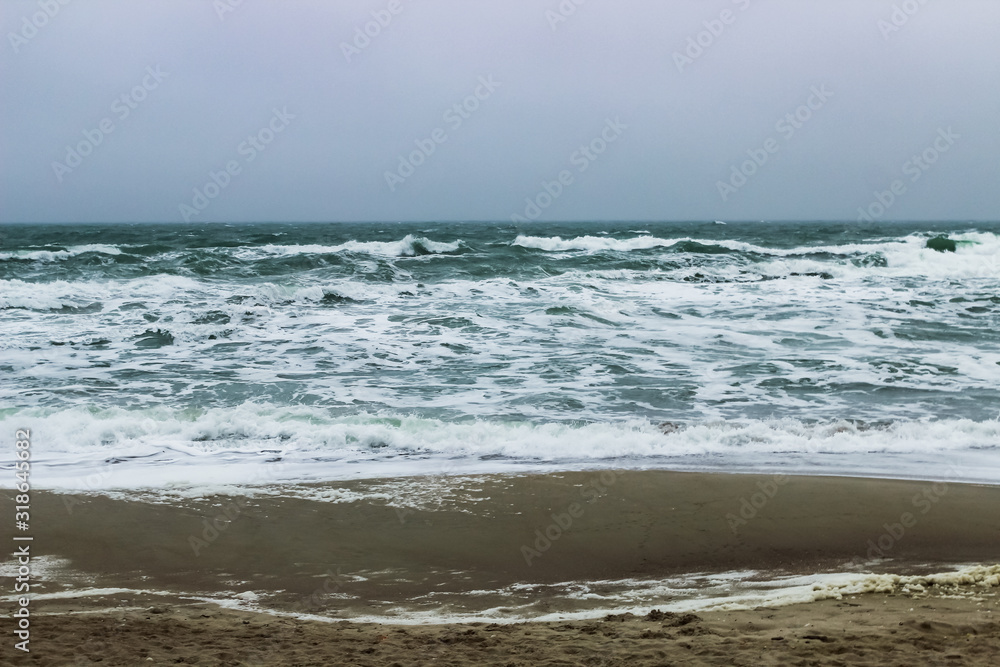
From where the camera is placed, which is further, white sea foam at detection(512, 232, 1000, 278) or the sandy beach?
white sea foam at detection(512, 232, 1000, 278)

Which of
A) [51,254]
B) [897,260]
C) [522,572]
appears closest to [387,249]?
[51,254]

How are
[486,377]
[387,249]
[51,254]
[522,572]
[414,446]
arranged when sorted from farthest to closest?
1. [387,249]
2. [51,254]
3. [486,377]
4. [414,446]
5. [522,572]

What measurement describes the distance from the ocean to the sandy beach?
2.09 feet

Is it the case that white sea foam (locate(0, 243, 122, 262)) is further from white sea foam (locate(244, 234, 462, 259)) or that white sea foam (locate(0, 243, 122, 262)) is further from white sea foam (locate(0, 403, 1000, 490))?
white sea foam (locate(0, 403, 1000, 490))

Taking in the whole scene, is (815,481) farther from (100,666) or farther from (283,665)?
(100,666)

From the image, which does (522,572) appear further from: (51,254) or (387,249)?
(51,254)

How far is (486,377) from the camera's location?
9266 millimetres

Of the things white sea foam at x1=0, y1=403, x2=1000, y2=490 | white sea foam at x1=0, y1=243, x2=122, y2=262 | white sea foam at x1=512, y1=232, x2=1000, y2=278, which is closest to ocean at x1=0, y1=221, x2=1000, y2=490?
white sea foam at x1=0, y1=403, x2=1000, y2=490

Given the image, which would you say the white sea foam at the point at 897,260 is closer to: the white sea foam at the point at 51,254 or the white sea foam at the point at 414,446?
the white sea foam at the point at 51,254

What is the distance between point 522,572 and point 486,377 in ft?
16.9

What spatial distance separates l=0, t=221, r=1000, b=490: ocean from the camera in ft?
20.7

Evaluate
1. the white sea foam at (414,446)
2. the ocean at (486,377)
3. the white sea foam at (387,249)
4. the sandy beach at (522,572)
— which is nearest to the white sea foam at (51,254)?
the white sea foam at (387,249)

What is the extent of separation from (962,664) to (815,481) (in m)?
2.96

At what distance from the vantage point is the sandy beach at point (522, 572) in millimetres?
2959
